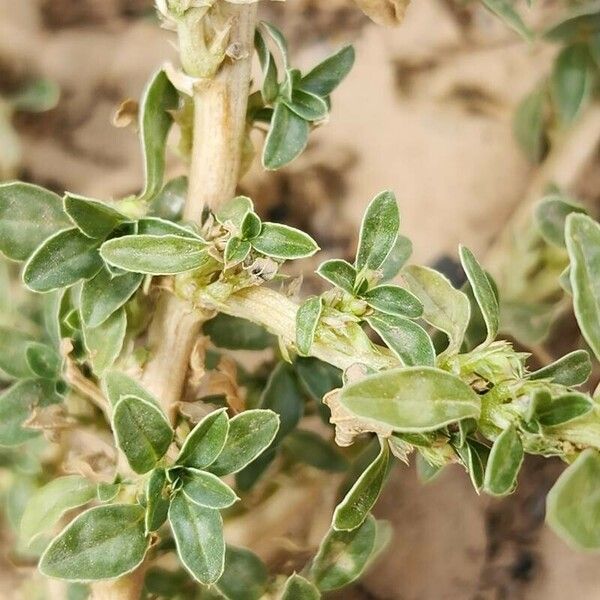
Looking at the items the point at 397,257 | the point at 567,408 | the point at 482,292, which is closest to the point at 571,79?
the point at 397,257

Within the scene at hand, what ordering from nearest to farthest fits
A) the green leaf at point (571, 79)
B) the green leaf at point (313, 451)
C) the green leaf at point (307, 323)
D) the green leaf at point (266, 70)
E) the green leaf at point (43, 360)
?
1. the green leaf at point (307, 323)
2. the green leaf at point (266, 70)
3. the green leaf at point (43, 360)
4. the green leaf at point (313, 451)
5. the green leaf at point (571, 79)

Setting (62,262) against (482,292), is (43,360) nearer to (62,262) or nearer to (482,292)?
(62,262)

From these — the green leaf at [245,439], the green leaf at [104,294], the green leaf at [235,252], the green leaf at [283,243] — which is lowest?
the green leaf at [245,439]

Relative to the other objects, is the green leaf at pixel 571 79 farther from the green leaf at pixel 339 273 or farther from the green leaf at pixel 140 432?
the green leaf at pixel 140 432

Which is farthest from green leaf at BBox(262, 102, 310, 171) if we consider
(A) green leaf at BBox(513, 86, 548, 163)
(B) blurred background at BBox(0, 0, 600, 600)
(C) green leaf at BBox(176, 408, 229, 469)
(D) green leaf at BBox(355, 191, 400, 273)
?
(A) green leaf at BBox(513, 86, 548, 163)

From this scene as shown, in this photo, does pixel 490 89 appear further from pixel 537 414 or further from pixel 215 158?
pixel 537 414

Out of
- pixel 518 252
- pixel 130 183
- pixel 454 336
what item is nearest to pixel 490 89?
pixel 518 252

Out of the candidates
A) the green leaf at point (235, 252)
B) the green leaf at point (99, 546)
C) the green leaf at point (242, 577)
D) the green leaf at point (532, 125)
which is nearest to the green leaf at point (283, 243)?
the green leaf at point (235, 252)
